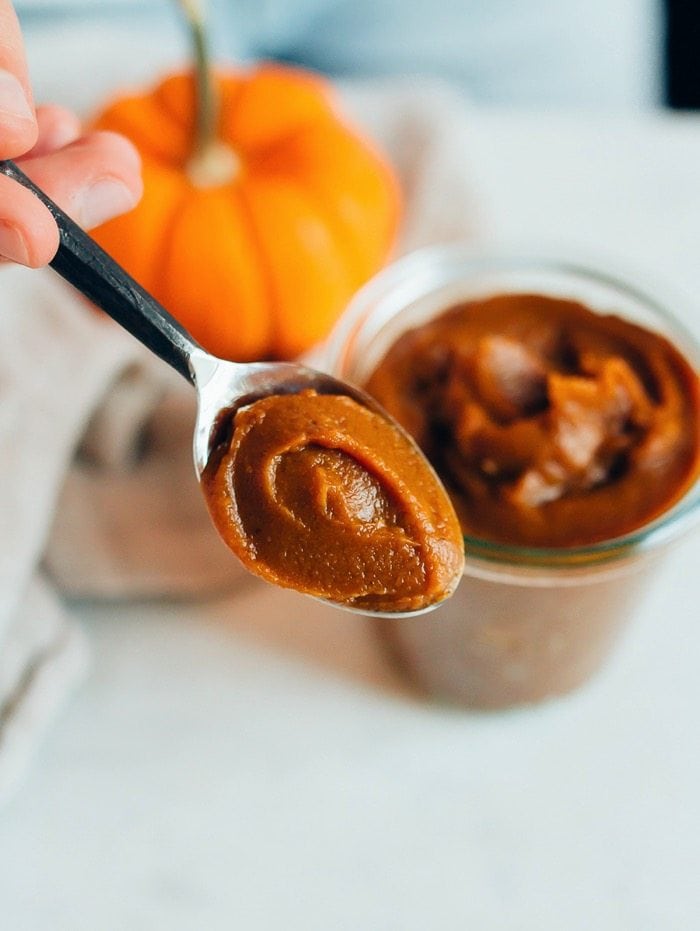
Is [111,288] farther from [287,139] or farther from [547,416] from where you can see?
[287,139]

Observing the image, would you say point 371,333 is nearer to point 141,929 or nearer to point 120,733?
point 120,733

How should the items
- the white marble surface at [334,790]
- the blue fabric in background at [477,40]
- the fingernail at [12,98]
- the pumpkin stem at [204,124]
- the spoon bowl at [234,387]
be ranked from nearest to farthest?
the fingernail at [12,98] < the spoon bowl at [234,387] < the white marble surface at [334,790] < the pumpkin stem at [204,124] < the blue fabric in background at [477,40]

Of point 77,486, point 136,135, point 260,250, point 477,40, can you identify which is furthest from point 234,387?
point 477,40

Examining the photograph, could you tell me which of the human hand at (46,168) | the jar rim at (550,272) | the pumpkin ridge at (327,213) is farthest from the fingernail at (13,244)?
the pumpkin ridge at (327,213)

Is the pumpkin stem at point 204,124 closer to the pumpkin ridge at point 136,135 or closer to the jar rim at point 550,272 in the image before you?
the pumpkin ridge at point 136,135

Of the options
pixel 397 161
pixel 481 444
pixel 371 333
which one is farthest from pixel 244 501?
pixel 397 161
